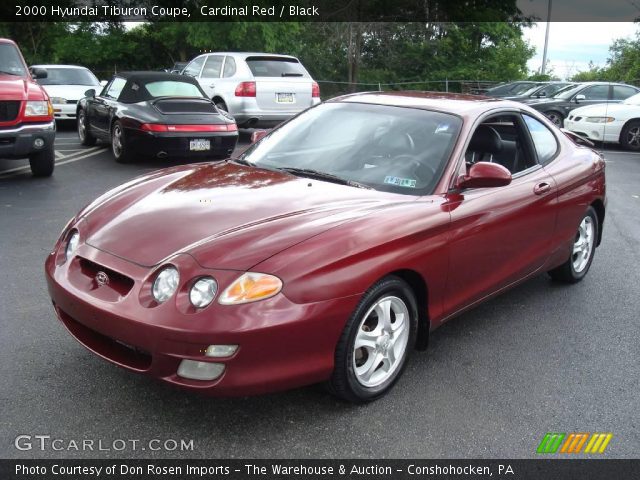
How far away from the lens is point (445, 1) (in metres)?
33.4

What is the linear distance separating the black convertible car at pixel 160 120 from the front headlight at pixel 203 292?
7.27 metres

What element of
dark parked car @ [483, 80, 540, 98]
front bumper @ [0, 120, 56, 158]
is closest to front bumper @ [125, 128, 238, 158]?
front bumper @ [0, 120, 56, 158]

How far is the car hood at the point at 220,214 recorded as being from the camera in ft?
9.64

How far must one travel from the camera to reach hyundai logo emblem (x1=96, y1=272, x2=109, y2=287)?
118 inches

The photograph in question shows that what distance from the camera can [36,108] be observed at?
27.5ft

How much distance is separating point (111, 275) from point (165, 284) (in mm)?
348

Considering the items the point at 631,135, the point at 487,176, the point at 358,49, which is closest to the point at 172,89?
the point at 487,176

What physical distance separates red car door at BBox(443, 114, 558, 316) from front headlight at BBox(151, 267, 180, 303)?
5.02ft

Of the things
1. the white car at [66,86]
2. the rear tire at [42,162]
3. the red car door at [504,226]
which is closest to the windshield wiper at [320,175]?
the red car door at [504,226]

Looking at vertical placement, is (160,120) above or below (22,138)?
above

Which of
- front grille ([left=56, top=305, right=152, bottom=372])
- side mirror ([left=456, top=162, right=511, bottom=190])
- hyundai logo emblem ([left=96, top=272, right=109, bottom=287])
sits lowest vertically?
front grille ([left=56, top=305, right=152, bottom=372])

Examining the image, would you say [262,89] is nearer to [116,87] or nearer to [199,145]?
[116,87]

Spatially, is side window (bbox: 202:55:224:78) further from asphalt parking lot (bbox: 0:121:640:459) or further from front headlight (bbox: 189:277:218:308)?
front headlight (bbox: 189:277:218:308)

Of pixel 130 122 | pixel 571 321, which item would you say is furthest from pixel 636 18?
pixel 571 321
